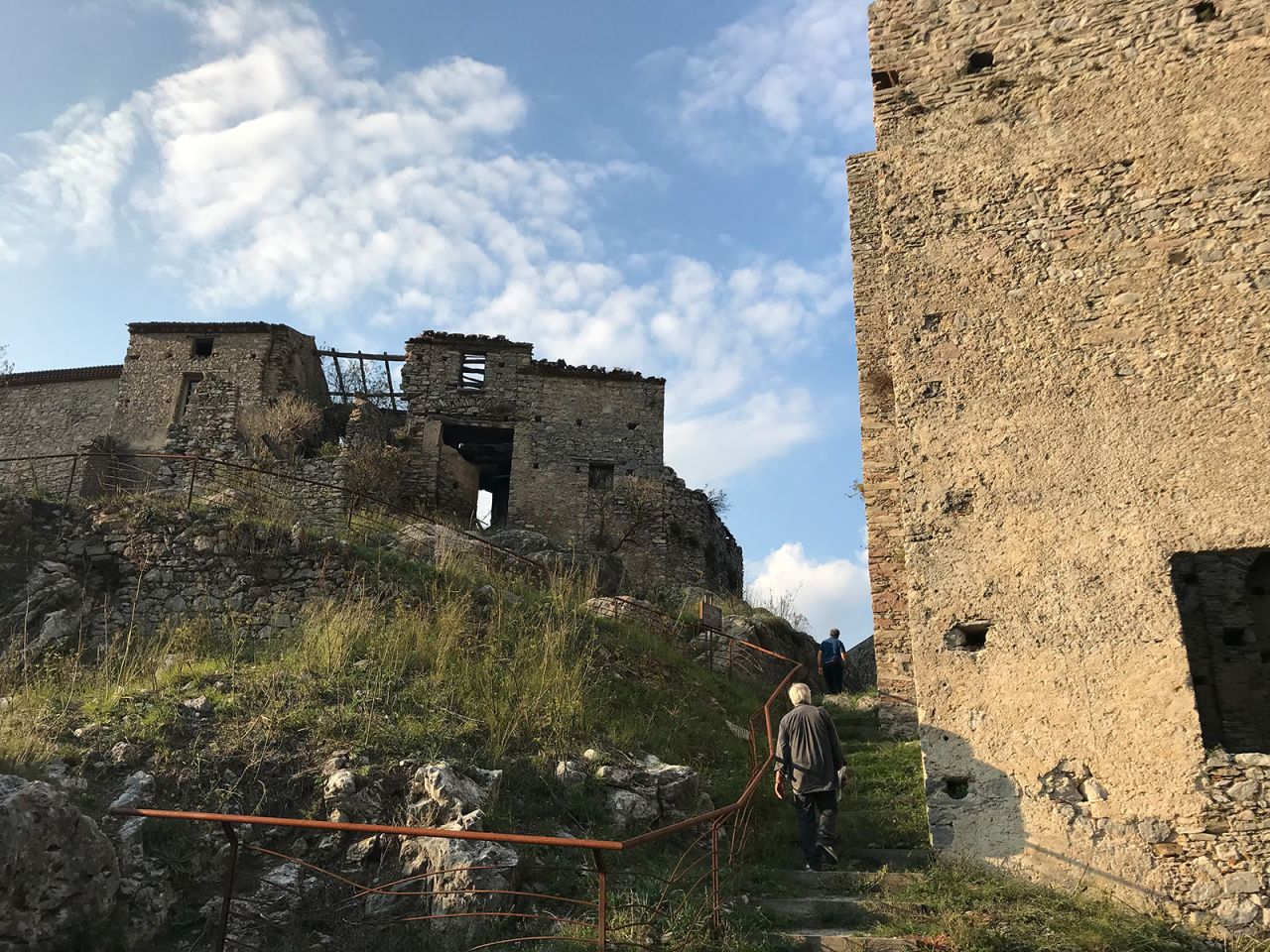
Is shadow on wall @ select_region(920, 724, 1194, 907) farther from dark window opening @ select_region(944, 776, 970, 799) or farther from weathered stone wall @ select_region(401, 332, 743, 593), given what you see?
weathered stone wall @ select_region(401, 332, 743, 593)

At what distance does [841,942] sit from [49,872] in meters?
4.37

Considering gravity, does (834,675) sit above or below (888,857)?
above

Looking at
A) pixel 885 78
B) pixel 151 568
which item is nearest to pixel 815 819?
pixel 885 78

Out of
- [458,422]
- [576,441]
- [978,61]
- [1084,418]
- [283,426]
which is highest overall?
[458,422]

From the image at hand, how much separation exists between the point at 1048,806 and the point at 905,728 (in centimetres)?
Answer: 378

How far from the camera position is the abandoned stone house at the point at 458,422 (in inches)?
840

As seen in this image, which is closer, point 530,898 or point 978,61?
point 530,898

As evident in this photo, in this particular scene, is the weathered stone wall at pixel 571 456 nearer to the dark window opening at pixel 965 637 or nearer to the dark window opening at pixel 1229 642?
the dark window opening at pixel 1229 642

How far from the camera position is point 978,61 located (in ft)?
26.8

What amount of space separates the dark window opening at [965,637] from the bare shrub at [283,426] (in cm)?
1677

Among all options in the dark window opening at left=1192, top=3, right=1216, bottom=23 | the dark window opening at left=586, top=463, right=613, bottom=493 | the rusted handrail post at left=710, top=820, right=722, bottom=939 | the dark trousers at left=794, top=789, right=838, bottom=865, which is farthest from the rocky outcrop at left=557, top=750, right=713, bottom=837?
the dark window opening at left=586, top=463, right=613, bottom=493

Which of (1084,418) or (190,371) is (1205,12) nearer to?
(1084,418)

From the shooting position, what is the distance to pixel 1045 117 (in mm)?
7730

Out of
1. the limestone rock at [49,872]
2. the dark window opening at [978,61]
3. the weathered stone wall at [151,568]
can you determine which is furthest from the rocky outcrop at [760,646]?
the limestone rock at [49,872]
